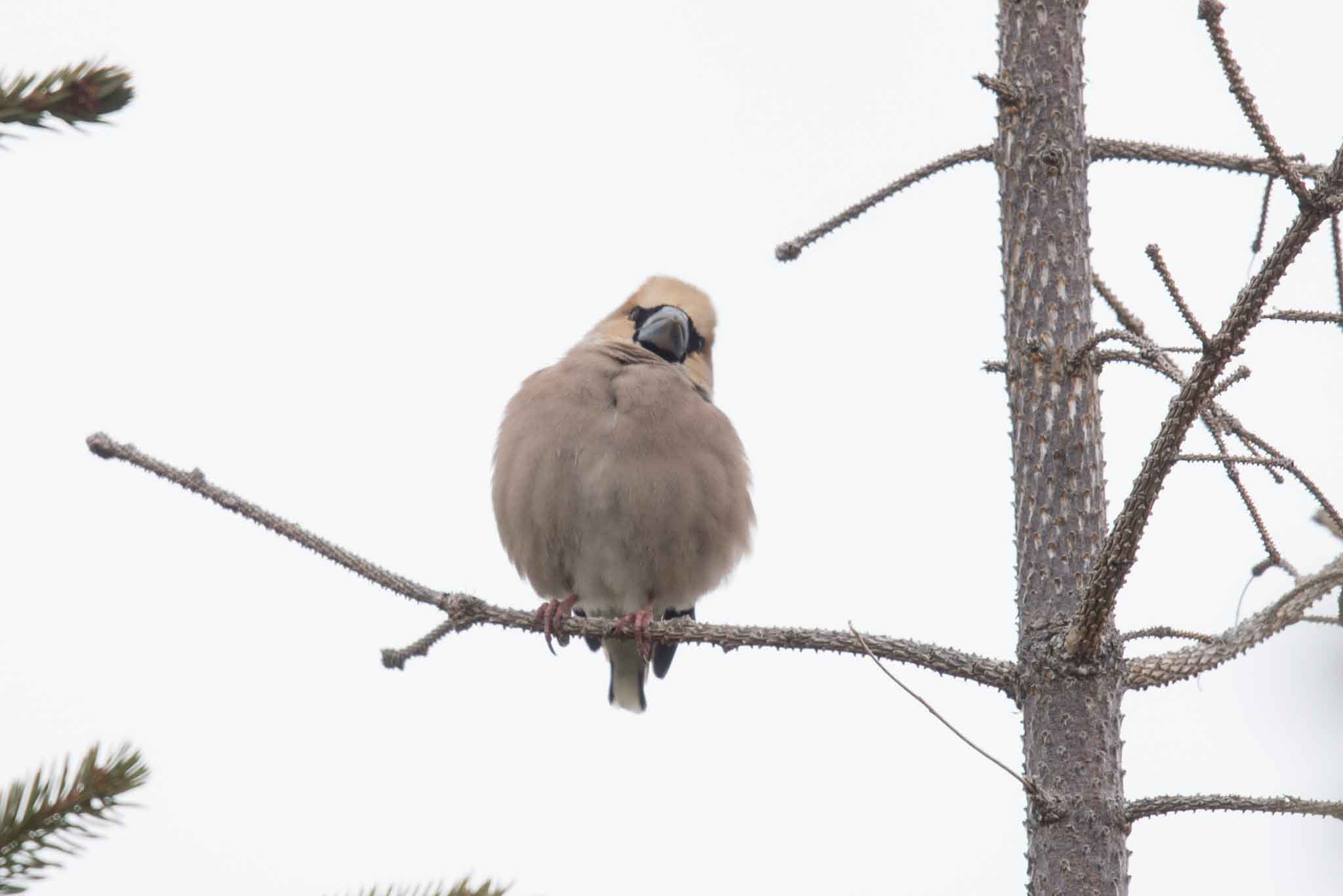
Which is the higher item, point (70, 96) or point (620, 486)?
point (620, 486)

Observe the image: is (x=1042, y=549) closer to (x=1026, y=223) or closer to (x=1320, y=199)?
(x=1026, y=223)

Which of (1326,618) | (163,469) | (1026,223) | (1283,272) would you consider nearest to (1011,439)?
(1026,223)

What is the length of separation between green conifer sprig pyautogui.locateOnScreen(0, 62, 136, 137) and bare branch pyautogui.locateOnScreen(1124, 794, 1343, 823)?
189 centimetres

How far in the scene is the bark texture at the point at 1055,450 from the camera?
272 centimetres

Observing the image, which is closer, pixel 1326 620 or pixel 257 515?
pixel 1326 620

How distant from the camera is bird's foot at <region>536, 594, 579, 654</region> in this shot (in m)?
3.67

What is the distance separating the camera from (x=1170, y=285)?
2.30 meters

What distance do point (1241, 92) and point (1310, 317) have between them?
53 centimetres

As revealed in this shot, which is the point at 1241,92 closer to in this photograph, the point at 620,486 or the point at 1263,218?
the point at 1263,218

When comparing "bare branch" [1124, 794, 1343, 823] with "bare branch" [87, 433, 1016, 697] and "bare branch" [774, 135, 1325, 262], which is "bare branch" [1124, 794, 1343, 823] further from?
"bare branch" [774, 135, 1325, 262]

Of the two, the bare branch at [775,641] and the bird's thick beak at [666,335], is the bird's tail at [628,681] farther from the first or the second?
the bare branch at [775,641]

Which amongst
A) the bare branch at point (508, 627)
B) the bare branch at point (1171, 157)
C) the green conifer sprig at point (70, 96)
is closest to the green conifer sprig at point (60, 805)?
the green conifer sprig at point (70, 96)

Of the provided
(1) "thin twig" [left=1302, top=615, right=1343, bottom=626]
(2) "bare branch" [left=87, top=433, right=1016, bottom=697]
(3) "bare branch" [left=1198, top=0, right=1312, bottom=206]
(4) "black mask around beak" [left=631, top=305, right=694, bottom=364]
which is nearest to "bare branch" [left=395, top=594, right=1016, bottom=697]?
(2) "bare branch" [left=87, top=433, right=1016, bottom=697]

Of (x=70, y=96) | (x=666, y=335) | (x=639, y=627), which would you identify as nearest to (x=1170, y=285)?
(x=70, y=96)
